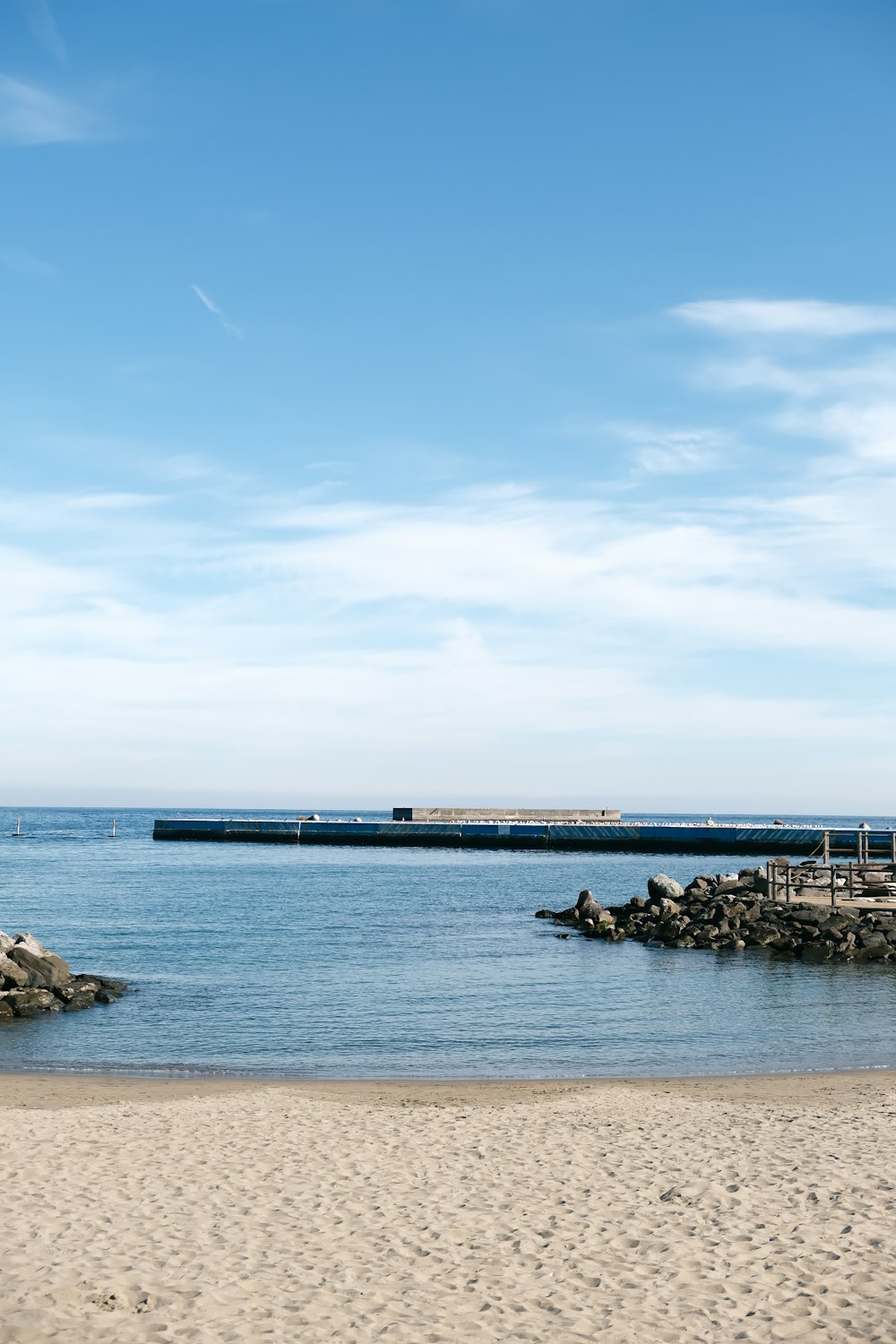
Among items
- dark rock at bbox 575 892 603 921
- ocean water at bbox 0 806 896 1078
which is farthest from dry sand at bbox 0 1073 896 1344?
dark rock at bbox 575 892 603 921

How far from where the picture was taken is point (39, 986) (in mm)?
24938

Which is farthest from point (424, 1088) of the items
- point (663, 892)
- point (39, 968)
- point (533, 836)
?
point (533, 836)

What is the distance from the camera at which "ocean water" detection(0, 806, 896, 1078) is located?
19766mm

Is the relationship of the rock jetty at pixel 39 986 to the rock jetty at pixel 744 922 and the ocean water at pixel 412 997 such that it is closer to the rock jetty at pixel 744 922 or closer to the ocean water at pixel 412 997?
the ocean water at pixel 412 997

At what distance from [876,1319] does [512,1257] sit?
8.75 ft

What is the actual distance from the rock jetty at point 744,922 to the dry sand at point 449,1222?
62.2 ft

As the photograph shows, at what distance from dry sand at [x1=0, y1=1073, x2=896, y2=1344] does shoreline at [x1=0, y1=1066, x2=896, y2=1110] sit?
752 mm

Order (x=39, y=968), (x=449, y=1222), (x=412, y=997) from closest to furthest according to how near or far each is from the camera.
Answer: (x=449, y=1222) → (x=39, y=968) → (x=412, y=997)

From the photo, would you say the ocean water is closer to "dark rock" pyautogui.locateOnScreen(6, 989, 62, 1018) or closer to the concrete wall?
"dark rock" pyautogui.locateOnScreen(6, 989, 62, 1018)

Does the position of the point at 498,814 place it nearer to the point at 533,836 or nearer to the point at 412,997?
the point at 533,836

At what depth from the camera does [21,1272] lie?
871 centimetres

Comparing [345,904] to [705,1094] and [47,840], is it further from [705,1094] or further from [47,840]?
[47,840]

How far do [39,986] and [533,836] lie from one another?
260 ft

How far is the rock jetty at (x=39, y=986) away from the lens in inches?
934
